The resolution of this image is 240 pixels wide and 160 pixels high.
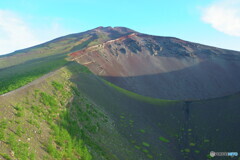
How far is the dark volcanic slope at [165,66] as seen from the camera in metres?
49.7

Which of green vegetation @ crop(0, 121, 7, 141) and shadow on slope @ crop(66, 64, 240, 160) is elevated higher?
green vegetation @ crop(0, 121, 7, 141)

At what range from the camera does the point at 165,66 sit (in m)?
61.8

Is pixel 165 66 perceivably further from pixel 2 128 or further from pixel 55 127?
pixel 2 128

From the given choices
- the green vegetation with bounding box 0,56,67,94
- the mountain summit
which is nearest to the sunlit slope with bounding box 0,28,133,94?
the green vegetation with bounding box 0,56,67,94

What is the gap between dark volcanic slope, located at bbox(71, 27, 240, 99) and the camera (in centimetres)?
4969

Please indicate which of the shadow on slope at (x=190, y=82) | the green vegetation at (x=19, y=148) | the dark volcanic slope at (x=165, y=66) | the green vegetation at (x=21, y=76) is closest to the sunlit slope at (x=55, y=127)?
the green vegetation at (x=19, y=148)

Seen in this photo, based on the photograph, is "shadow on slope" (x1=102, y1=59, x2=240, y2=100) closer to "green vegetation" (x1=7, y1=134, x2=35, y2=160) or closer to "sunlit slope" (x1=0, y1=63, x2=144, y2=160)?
"sunlit slope" (x1=0, y1=63, x2=144, y2=160)

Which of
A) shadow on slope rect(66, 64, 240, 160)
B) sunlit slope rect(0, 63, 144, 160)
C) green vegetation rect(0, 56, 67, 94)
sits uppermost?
green vegetation rect(0, 56, 67, 94)

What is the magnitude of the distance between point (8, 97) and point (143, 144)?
50.9 feet

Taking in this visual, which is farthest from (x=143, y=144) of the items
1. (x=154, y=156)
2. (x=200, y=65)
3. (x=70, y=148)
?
(x=200, y=65)

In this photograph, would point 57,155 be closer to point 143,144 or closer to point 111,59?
point 143,144

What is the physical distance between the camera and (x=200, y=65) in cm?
6425

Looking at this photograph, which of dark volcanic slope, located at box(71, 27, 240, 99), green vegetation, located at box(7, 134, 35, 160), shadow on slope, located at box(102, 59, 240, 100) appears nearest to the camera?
green vegetation, located at box(7, 134, 35, 160)

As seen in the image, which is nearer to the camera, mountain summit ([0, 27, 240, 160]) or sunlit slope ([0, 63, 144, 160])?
sunlit slope ([0, 63, 144, 160])
